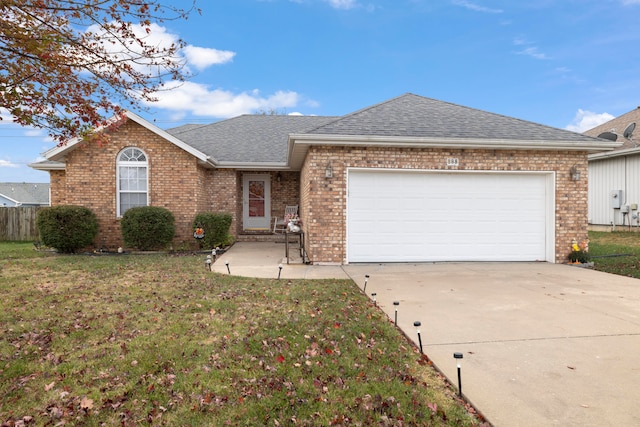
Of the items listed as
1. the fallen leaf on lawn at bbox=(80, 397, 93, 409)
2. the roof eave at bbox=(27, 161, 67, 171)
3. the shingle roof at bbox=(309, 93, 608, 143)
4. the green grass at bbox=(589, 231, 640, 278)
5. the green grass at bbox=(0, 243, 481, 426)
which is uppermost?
the shingle roof at bbox=(309, 93, 608, 143)

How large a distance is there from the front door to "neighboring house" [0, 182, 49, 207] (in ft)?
128

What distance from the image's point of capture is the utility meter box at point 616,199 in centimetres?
1554

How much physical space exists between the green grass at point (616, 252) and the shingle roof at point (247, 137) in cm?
1017

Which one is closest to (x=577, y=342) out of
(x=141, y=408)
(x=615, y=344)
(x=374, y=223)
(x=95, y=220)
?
(x=615, y=344)

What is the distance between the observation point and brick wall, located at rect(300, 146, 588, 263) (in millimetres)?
8953

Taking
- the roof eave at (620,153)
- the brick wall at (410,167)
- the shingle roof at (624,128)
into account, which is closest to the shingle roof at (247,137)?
the brick wall at (410,167)

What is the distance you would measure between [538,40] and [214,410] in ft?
49.9

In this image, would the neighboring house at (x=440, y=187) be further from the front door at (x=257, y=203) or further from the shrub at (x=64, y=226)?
the front door at (x=257, y=203)

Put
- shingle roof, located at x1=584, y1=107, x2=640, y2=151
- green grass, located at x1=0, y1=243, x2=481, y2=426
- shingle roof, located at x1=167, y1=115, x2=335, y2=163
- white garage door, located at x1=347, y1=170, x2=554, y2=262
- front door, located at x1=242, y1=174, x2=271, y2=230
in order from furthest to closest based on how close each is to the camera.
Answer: shingle roof, located at x1=584, y1=107, x2=640, y2=151, front door, located at x1=242, y1=174, x2=271, y2=230, shingle roof, located at x1=167, y1=115, x2=335, y2=163, white garage door, located at x1=347, y1=170, x2=554, y2=262, green grass, located at x1=0, y1=243, x2=481, y2=426

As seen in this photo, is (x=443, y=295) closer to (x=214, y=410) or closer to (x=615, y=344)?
(x=615, y=344)

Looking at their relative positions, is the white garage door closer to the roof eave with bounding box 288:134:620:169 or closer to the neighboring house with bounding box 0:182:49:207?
the roof eave with bounding box 288:134:620:169

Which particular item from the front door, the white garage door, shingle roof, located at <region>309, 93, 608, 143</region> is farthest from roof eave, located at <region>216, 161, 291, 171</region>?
the white garage door

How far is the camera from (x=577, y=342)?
4.02 m

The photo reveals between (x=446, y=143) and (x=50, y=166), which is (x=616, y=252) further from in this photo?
(x=50, y=166)
